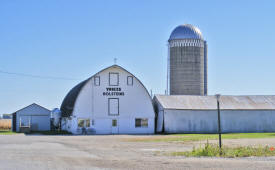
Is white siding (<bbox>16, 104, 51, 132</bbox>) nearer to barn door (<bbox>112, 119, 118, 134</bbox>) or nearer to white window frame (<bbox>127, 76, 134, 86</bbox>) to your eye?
barn door (<bbox>112, 119, 118, 134</bbox>)

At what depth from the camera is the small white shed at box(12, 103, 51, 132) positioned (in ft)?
189

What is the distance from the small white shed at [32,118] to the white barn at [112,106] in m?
7.33

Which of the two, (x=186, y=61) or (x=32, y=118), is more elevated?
(x=186, y=61)

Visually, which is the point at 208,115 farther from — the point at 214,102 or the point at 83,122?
the point at 83,122

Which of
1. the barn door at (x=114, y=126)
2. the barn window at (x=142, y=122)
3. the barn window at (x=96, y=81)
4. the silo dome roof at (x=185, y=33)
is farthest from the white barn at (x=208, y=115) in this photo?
the silo dome roof at (x=185, y=33)

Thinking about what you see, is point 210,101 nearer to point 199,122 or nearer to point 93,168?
point 199,122

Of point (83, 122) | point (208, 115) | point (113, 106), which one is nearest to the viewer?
point (83, 122)

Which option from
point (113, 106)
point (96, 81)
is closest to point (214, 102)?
point (113, 106)

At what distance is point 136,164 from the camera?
18312mm

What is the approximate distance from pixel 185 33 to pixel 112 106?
18.5m

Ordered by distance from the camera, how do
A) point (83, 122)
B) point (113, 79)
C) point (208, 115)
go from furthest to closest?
point (208, 115) → point (113, 79) → point (83, 122)

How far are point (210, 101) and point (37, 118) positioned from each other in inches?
889

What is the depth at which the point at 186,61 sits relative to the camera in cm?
6338

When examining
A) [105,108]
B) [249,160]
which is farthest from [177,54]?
[249,160]
